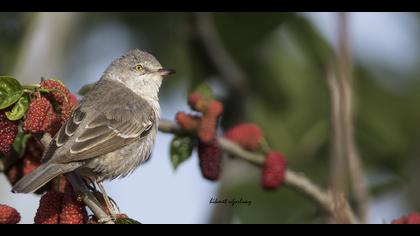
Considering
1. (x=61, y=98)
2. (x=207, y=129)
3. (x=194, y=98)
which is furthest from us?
(x=194, y=98)

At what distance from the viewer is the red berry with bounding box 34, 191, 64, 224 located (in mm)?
4305

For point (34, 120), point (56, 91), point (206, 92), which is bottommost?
point (34, 120)

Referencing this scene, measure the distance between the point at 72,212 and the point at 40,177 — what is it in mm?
617

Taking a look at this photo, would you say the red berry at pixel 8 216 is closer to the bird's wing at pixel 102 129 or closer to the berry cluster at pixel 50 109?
the berry cluster at pixel 50 109

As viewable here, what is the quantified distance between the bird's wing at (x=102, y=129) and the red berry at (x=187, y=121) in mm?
A: 524

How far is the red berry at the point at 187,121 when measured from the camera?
558cm

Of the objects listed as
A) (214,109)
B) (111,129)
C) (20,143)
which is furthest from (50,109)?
(214,109)

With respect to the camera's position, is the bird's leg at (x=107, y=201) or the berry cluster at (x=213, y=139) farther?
the berry cluster at (x=213, y=139)

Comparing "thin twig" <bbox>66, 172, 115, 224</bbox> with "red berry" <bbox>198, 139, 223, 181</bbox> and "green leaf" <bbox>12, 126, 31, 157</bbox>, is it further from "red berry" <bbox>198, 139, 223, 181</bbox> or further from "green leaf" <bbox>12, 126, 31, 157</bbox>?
"red berry" <bbox>198, 139, 223, 181</bbox>

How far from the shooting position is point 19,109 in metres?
4.57

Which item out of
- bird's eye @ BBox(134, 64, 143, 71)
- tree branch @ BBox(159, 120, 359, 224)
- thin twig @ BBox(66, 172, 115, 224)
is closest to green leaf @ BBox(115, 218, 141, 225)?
thin twig @ BBox(66, 172, 115, 224)

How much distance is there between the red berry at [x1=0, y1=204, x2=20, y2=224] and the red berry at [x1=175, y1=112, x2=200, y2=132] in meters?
1.77

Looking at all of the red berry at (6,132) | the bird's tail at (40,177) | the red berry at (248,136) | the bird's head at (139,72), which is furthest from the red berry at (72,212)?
the bird's head at (139,72)

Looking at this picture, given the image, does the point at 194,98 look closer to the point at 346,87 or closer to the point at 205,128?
the point at 205,128
